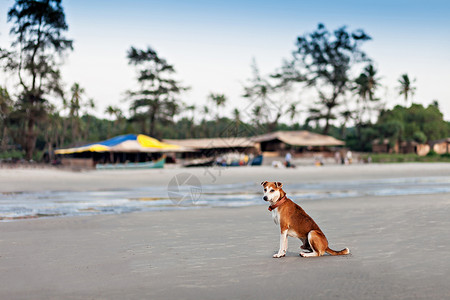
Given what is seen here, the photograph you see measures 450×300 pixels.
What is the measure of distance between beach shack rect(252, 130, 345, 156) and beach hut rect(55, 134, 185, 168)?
1757 centimetres

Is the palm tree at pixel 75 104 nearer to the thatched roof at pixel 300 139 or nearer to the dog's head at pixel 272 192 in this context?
the thatched roof at pixel 300 139

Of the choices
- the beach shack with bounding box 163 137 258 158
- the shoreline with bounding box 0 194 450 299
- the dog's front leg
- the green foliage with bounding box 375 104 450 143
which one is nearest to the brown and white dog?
the dog's front leg

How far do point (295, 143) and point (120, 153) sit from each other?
23528mm

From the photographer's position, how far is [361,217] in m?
10.4

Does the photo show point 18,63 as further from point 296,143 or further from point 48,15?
point 296,143

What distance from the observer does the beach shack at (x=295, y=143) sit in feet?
193

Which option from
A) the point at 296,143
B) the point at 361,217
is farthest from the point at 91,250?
the point at 296,143

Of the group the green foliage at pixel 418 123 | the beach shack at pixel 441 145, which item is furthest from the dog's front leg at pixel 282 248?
the beach shack at pixel 441 145

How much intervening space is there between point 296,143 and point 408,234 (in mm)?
50189

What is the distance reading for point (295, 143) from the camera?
189 feet

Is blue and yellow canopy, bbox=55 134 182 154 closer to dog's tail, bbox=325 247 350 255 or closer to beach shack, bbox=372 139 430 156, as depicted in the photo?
beach shack, bbox=372 139 430 156

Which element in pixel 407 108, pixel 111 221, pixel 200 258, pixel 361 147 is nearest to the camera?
pixel 200 258

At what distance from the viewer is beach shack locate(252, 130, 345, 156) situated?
58.8 m

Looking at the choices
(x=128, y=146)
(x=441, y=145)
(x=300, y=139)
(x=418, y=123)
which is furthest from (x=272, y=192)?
(x=418, y=123)
